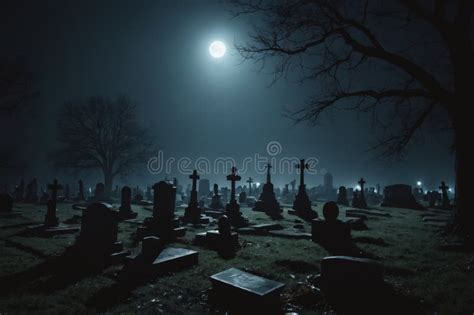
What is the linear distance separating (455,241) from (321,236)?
12.7 feet

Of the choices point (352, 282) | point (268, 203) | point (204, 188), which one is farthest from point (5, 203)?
point (204, 188)

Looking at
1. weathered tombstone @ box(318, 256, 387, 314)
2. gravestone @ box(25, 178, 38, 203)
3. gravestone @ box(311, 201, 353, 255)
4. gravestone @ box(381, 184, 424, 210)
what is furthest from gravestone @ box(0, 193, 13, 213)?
gravestone @ box(381, 184, 424, 210)

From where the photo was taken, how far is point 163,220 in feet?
30.6

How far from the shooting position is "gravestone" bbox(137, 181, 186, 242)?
890 centimetres

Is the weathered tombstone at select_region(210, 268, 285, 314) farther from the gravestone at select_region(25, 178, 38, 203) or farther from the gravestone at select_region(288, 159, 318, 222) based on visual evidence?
the gravestone at select_region(25, 178, 38, 203)

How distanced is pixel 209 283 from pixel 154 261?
132 centimetres

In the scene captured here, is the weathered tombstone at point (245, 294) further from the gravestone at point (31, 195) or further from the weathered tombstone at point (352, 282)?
the gravestone at point (31, 195)

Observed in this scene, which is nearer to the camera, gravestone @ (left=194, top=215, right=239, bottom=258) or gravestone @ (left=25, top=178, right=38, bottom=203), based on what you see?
gravestone @ (left=194, top=215, right=239, bottom=258)

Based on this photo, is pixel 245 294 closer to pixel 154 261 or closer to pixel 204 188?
pixel 154 261

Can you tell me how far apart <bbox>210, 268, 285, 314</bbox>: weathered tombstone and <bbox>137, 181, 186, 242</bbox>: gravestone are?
500cm

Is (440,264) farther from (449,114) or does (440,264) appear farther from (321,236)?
(449,114)

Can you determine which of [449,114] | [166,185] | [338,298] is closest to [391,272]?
[338,298]

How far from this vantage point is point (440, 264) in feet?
18.1

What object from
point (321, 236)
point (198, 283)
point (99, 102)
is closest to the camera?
point (198, 283)
